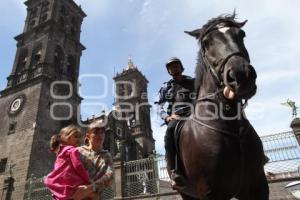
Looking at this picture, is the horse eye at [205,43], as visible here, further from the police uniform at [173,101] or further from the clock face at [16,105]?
the clock face at [16,105]

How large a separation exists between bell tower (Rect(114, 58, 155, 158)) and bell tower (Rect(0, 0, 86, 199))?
11602mm

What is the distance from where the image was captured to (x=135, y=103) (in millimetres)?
44469

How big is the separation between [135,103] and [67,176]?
41.1 m

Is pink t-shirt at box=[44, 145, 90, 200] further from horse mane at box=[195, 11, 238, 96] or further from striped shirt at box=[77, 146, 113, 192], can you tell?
horse mane at box=[195, 11, 238, 96]

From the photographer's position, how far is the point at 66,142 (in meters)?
3.94

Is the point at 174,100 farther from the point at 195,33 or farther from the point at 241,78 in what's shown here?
the point at 241,78

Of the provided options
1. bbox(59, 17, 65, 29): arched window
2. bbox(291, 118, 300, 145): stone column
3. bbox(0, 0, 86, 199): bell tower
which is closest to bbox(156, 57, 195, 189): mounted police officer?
bbox(291, 118, 300, 145): stone column

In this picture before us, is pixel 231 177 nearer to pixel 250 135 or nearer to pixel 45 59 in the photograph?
pixel 250 135

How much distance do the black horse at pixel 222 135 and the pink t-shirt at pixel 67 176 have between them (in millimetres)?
1280

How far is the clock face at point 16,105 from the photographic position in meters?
28.5

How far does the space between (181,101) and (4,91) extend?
101 ft

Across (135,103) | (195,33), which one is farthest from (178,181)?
(135,103)

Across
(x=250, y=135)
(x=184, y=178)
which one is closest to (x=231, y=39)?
→ (x=250, y=135)

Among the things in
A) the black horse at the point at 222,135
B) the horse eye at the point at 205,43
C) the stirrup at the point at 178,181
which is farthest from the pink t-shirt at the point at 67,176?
the horse eye at the point at 205,43
